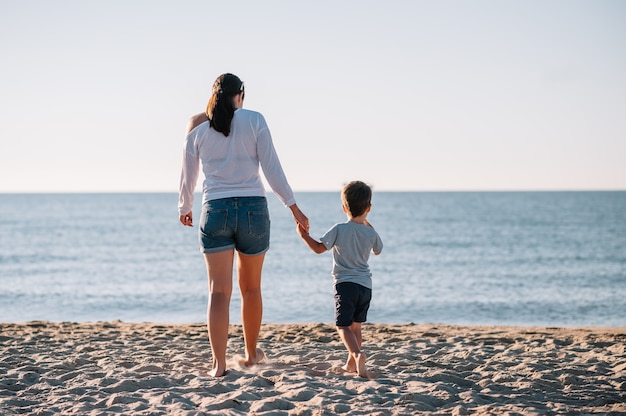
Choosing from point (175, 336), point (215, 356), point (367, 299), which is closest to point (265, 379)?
point (215, 356)

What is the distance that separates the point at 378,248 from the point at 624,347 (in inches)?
123

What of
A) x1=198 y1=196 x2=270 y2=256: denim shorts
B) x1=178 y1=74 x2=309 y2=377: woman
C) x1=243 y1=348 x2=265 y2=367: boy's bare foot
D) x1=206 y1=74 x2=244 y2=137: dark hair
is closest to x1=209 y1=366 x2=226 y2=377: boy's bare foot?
x1=178 y1=74 x2=309 y2=377: woman

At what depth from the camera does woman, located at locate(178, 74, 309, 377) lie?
4.38 metres

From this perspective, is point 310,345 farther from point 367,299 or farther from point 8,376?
point 8,376

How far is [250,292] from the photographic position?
4.70 m

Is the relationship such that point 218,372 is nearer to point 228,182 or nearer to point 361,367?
point 361,367

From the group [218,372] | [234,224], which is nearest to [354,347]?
[218,372]

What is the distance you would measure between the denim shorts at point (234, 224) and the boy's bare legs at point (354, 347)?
905mm

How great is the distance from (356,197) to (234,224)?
3.03 ft

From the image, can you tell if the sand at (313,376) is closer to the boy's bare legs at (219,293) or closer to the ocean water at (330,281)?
the boy's bare legs at (219,293)

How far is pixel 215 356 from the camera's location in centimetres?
466

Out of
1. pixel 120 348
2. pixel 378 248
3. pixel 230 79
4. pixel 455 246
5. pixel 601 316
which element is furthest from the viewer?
pixel 455 246

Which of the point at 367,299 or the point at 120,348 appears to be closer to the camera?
the point at 367,299

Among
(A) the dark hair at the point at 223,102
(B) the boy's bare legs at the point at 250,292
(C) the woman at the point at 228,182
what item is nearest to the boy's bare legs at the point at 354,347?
(B) the boy's bare legs at the point at 250,292
